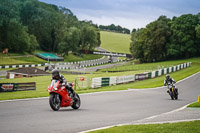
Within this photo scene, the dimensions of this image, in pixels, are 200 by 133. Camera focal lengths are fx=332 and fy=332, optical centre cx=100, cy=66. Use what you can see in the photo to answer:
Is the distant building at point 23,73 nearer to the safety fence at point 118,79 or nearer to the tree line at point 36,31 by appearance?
the safety fence at point 118,79

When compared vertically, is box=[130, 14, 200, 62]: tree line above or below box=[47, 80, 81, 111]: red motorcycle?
above

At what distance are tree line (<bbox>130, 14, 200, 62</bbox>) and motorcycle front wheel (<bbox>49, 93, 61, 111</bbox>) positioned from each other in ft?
289

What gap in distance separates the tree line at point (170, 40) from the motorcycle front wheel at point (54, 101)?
289ft

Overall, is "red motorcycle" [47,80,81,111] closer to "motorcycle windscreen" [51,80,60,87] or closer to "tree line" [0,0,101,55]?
"motorcycle windscreen" [51,80,60,87]

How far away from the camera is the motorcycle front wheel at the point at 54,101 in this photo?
13.6 m

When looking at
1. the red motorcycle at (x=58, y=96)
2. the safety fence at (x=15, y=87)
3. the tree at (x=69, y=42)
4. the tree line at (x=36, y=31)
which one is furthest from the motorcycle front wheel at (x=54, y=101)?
the tree at (x=69, y=42)

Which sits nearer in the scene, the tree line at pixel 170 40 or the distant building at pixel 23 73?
the distant building at pixel 23 73

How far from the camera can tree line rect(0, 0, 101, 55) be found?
91688 millimetres

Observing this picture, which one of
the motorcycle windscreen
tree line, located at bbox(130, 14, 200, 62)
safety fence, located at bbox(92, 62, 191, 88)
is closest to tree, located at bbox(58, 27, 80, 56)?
tree line, located at bbox(130, 14, 200, 62)

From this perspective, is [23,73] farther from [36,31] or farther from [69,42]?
[36,31]

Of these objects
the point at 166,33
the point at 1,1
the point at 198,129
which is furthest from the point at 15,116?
the point at 166,33

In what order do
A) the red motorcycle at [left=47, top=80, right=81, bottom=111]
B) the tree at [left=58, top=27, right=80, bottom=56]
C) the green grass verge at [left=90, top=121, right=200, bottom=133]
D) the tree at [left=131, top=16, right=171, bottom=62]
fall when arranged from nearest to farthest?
the green grass verge at [left=90, top=121, right=200, bottom=133] → the red motorcycle at [left=47, top=80, right=81, bottom=111] → the tree at [left=131, top=16, right=171, bottom=62] → the tree at [left=58, top=27, right=80, bottom=56]

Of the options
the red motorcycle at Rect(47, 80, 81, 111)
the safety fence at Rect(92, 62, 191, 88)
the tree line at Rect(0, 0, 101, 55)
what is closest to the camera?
the red motorcycle at Rect(47, 80, 81, 111)

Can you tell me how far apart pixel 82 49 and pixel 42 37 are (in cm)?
2236
